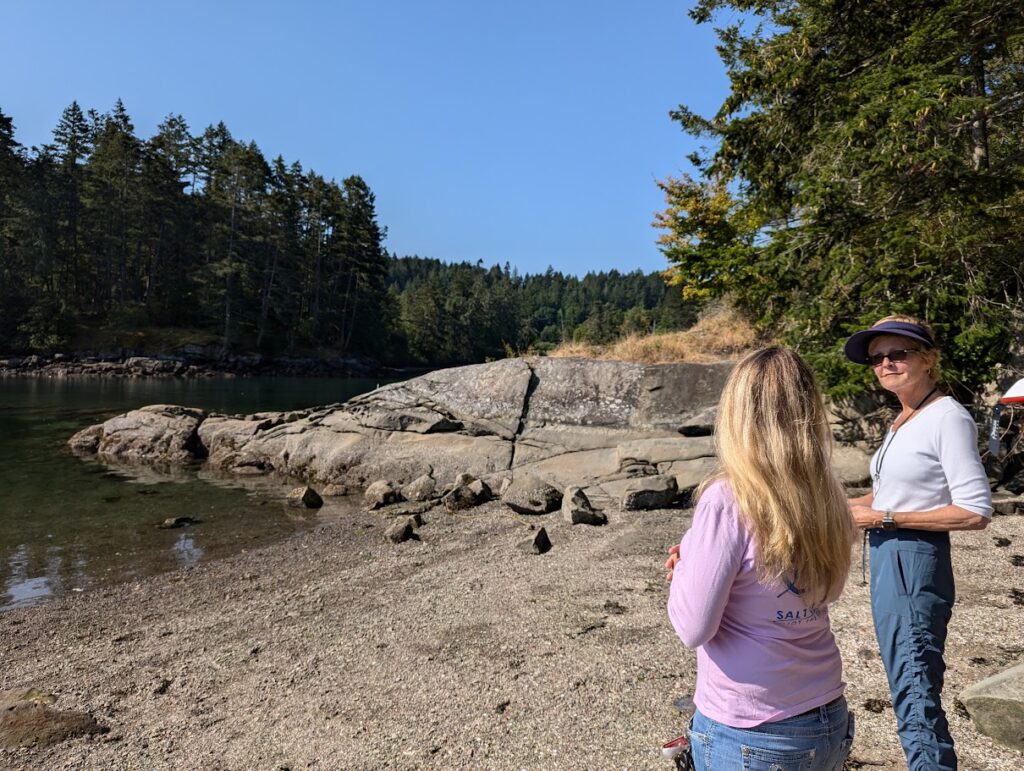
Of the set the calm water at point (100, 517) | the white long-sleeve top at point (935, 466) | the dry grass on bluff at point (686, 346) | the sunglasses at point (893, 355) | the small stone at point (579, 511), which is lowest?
the calm water at point (100, 517)

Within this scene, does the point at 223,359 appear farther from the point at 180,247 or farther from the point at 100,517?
the point at 100,517

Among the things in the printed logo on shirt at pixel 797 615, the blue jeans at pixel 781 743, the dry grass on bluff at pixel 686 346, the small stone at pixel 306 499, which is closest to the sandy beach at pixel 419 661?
the blue jeans at pixel 781 743

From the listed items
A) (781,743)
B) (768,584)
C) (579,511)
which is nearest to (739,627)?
(768,584)

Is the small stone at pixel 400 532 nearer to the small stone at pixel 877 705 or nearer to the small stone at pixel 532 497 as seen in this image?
the small stone at pixel 532 497

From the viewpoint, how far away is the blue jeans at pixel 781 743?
5.88ft

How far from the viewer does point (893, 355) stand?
294 centimetres

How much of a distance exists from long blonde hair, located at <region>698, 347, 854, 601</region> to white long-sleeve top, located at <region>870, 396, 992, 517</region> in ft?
3.43

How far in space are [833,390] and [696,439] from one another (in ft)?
12.7

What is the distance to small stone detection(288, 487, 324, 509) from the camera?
41.5 feet

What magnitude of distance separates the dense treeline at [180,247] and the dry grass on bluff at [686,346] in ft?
105

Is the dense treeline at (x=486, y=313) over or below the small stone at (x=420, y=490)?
over

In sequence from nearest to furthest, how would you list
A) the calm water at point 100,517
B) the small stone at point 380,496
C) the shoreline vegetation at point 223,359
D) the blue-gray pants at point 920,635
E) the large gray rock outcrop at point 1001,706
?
the blue-gray pants at point 920,635, the large gray rock outcrop at point 1001,706, the calm water at point 100,517, the small stone at point 380,496, the shoreline vegetation at point 223,359

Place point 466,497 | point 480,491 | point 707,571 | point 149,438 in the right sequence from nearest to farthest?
point 707,571, point 466,497, point 480,491, point 149,438

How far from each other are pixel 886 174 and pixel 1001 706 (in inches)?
277
